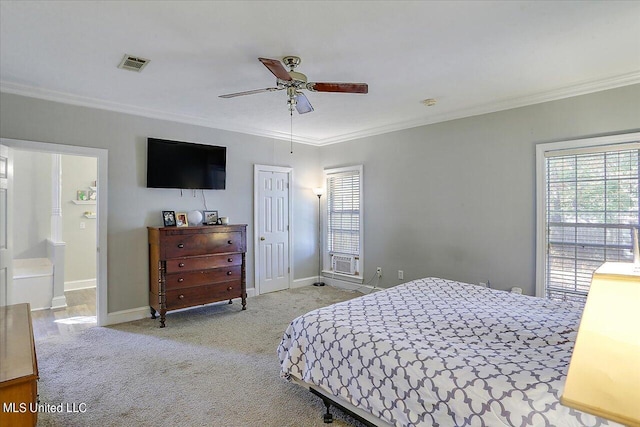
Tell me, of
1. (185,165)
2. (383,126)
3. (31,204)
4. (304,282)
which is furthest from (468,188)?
(31,204)

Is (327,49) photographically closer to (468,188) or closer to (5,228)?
(468,188)

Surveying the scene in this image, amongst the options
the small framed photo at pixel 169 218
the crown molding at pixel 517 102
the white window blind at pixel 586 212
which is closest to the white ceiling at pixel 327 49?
the crown molding at pixel 517 102

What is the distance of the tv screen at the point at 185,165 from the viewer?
4.29 m

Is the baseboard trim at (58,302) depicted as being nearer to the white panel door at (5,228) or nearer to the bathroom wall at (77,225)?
the bathroom wall at (77,225)

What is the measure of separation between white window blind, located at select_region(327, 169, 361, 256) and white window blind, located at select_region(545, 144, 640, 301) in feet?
8.72

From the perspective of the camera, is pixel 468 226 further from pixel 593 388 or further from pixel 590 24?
pixel 593 388

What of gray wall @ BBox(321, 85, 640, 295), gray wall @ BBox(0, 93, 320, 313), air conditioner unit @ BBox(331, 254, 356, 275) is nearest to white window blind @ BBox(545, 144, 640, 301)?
gray wall @ BBox(321, 85, 640, 295)

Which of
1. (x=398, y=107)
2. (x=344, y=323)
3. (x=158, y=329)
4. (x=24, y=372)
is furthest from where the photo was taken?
(x=398, y=107)

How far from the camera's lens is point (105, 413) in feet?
7.55

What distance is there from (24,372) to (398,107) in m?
4.02

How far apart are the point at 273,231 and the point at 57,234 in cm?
352

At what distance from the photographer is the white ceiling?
2.14 m

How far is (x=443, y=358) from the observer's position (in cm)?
171

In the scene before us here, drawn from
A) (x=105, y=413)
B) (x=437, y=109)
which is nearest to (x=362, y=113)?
(x=437, y=109)
